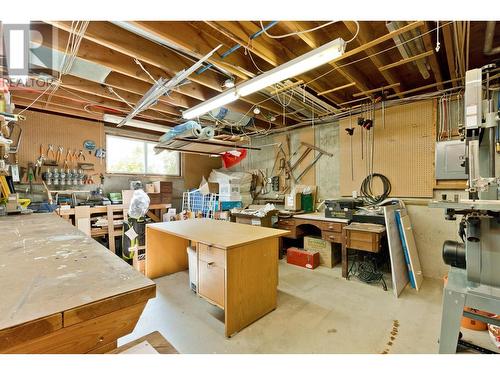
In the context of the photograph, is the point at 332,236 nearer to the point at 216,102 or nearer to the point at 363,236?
the point at 363,236

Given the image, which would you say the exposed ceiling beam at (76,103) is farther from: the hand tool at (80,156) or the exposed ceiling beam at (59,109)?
the hand tool at (80,156)

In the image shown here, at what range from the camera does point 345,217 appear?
10.7 ft

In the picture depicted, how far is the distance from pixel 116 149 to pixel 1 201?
228cm

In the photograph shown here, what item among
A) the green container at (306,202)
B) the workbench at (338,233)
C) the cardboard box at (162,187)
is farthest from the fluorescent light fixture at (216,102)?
the green container at (306,202)

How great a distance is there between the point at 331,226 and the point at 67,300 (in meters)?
3.11

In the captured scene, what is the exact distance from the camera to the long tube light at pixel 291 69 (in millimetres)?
1658

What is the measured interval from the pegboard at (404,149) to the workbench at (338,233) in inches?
36.2

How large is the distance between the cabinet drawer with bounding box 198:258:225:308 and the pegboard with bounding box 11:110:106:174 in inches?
129

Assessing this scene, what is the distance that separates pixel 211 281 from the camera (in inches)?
85.3

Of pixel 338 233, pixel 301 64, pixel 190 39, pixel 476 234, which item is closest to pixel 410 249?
pixel 338 233

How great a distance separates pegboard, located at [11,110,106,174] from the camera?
143 inches
